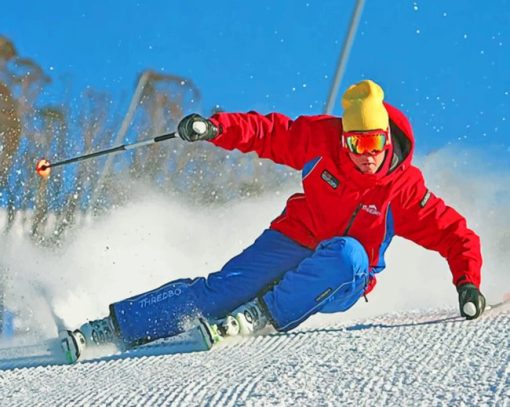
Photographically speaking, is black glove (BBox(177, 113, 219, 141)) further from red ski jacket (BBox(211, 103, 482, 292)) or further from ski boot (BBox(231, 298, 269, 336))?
ski boot (BBox(231, 298, 269, 336))

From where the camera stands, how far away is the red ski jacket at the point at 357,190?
3.18 meters

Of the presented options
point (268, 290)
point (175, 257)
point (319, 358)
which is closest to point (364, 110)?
point (268, 290)

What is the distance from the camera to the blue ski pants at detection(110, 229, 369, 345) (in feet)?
10.00

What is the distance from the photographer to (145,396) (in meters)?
2.08

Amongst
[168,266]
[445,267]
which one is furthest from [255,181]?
[445,267]

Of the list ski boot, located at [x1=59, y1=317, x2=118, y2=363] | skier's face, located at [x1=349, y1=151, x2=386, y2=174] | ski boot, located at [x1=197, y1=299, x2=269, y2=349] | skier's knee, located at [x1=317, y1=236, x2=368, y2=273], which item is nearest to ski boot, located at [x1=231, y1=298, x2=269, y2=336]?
ski boot, located at [x1=197, y1=299, x2=269, y2=349]

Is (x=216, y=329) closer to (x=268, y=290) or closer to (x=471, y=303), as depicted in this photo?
(x=268, y=290)

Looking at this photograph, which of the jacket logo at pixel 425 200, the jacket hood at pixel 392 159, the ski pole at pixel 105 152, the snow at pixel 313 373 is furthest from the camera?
the ski pole at pixel 105 152

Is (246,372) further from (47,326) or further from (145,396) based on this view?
(47,326)

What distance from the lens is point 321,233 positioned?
130 inches

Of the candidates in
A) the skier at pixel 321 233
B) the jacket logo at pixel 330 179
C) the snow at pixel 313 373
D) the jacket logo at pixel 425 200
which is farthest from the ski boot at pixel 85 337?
the jacket logo at pixel 425 200

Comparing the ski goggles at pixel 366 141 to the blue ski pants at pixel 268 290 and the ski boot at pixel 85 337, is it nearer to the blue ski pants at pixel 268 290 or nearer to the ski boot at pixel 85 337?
the blue ski pants at pixel 268 290

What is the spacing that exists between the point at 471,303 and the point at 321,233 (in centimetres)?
57

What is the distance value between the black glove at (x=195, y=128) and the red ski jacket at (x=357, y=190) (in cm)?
7
